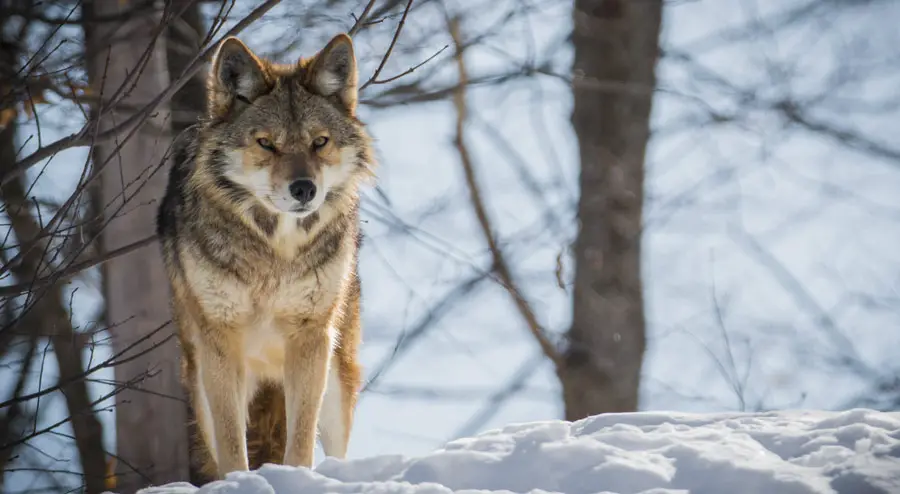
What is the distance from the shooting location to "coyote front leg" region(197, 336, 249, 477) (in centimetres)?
459

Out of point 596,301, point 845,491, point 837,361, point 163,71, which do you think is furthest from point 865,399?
point 163,71

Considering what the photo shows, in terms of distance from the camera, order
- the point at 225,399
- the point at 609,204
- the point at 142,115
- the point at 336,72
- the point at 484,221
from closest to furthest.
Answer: the point at 142,115 < the point at 225,399 < the point at 336,72 < the point at 609,204 < the point at 484,221

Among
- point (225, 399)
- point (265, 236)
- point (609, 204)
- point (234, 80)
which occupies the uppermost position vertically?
point (609, 204)

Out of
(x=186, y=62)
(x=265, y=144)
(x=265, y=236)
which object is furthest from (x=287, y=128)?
(x=186, y=62)

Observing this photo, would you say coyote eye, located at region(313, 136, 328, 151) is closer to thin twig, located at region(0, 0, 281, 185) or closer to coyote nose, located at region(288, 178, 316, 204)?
coyote nose, located at region(288, 178, 316, 204)

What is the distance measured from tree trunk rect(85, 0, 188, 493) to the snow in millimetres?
2760

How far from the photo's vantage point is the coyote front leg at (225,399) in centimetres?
459

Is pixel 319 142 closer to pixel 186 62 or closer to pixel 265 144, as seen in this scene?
pixel 265 144

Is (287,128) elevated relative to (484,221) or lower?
lower

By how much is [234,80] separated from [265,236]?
0.82 meters

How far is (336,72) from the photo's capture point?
16.2 feet

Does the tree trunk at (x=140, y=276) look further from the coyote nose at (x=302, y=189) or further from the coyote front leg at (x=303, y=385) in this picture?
the coyote nose at (x=302, y=189)

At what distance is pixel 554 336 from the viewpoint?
880 cm

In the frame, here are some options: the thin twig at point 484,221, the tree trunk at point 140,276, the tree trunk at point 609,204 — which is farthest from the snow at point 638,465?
the tree trunk at point 609,204
